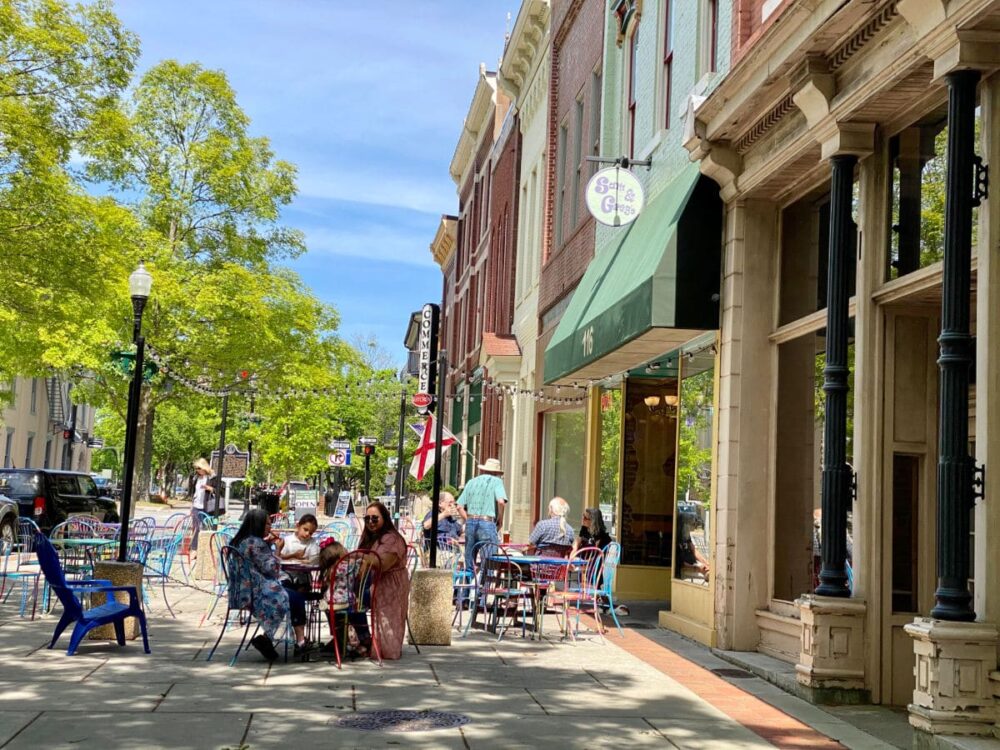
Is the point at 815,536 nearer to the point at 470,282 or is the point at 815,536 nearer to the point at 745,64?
the point at 745,64

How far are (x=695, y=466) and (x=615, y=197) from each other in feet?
12.3

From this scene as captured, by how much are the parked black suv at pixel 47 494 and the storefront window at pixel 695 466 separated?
1459cm

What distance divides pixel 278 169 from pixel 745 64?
24141mm

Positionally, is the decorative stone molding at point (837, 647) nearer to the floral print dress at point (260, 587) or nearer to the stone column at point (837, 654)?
the stone column at point (837, 654)

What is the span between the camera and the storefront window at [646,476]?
16547mm

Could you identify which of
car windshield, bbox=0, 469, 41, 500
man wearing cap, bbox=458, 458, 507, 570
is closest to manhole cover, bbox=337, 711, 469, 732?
man wearing cap, bbox=458, 458, 507, 570

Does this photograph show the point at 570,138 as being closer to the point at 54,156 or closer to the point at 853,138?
the point at 54,156

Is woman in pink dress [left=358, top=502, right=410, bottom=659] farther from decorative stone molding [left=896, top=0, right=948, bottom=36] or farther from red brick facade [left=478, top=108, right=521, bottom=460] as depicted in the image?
red brick facade [left=478, top=108, right=521, bottom=460]

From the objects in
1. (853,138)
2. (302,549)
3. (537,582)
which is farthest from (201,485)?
(853,138)

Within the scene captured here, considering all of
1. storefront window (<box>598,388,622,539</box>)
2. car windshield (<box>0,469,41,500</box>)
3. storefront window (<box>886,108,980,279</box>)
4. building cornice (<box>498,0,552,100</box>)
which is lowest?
car windshield (<box>0,469,41,500</box>)

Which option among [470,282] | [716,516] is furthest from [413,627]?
[470,282]

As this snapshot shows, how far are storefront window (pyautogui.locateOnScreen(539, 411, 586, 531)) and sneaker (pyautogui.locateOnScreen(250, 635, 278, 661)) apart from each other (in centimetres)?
971

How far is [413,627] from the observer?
37.2ft

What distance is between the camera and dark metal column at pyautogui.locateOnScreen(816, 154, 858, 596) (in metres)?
9.00
